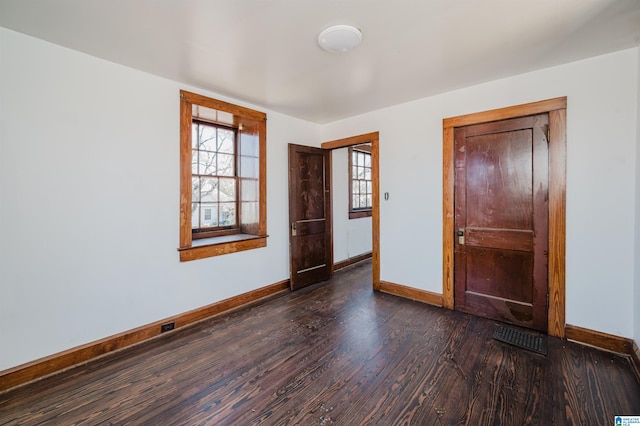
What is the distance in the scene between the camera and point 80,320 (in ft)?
7.47

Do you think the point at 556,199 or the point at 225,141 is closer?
the point at 556,199

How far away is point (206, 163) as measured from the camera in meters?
3.46

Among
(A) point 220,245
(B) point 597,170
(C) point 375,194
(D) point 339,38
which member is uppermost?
(D) point 339,38

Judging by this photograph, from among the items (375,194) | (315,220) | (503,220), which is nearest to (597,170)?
(503,220)

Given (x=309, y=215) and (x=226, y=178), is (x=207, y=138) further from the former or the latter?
(x=309, y=215)

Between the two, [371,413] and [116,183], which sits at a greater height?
Answer: [116,183]

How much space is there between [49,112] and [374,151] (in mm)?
3355

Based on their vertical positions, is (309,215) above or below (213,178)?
below

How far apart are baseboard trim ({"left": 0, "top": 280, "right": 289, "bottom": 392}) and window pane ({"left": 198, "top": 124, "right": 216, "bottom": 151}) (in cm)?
194

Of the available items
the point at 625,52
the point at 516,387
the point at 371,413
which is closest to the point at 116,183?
the point at 371,413

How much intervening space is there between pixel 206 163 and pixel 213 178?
0.20 m

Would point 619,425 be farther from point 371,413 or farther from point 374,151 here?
point 374,151

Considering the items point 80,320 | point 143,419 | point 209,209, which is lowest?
point 143,419

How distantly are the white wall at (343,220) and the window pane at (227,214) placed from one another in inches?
71.0
